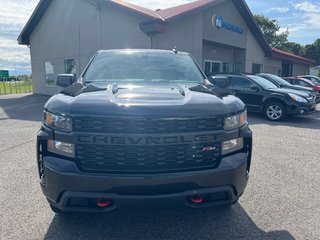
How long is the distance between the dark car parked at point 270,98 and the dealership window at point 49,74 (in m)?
13.5

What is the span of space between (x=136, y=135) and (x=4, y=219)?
6.26ft

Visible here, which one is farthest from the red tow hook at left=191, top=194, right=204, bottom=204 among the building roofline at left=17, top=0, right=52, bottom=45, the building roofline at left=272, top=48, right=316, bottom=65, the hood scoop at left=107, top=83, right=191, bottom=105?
the building roofline at left=272, top=48, right=316, bottom=65

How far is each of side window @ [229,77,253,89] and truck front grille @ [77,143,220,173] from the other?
26.9 feet

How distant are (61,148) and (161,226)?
1.32 metres

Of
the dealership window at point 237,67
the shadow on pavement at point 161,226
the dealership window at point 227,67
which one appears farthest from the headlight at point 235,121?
the dealership window at point 237,67

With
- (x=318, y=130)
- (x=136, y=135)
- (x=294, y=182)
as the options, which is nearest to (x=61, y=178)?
(x=136, y=135)

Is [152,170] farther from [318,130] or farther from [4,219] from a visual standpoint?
[318,130]

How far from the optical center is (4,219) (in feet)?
9.75

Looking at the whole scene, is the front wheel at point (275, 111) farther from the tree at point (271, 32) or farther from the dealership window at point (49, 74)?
the tree at point (271, 32)

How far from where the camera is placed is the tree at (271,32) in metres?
53.1

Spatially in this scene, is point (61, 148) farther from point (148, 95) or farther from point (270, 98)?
point (270, 98)

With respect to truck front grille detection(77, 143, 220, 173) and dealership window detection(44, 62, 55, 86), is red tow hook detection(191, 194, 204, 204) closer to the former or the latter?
truck front grille detection(77, 143, 220, 173)

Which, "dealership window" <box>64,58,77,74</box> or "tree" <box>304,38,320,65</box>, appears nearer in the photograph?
"dealership window" <box>64,58,77,74</box>

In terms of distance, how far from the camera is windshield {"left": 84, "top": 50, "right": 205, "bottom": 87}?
3.59 m
